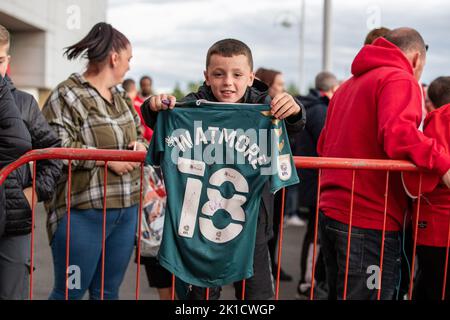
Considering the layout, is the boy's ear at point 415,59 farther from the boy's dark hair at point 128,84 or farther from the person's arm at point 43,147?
the boy's dark hair at point 128,84

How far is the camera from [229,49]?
10.00 feet

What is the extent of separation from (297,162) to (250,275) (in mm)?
618

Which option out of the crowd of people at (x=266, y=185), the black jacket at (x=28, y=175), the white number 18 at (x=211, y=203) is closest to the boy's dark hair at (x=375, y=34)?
the crowd of people at (x=266, y=185)

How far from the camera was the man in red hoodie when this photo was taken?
3.21m

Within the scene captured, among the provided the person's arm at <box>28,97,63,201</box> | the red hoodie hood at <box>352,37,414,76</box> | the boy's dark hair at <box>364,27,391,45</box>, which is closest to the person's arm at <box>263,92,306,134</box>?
the red hoodie hood at <box>352,37,414,76</box>

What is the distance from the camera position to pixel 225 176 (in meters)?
3.00

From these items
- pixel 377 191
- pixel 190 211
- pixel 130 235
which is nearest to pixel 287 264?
pixel 130 235

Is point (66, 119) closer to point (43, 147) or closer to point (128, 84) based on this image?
point (43, 147)

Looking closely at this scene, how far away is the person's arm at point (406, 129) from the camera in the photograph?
3156 mm

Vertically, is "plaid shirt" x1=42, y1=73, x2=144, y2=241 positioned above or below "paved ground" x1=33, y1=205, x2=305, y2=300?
above

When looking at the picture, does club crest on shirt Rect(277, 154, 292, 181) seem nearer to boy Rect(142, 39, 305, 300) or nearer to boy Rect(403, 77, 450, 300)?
boy Rect(142, 39, 305, 300)

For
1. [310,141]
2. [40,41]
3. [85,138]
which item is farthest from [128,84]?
[40,41]

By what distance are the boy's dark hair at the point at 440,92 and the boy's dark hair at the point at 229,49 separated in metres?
1.38

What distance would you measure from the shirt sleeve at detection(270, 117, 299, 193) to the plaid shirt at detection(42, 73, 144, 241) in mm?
1299
